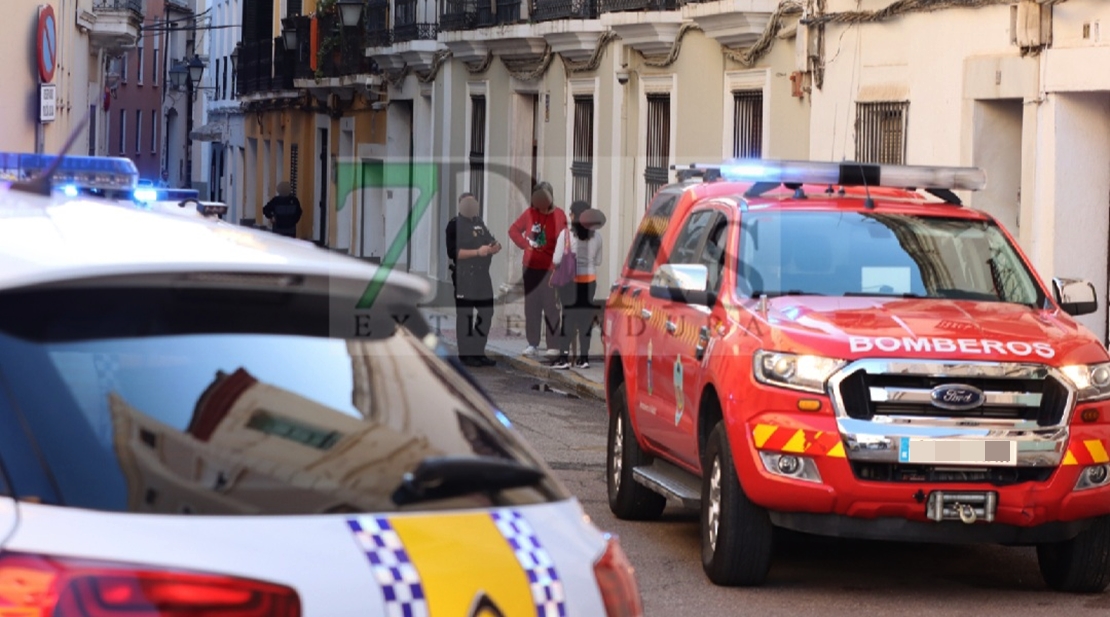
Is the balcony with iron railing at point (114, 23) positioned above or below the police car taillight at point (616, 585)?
above

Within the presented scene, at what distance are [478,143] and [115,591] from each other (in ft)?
95.3

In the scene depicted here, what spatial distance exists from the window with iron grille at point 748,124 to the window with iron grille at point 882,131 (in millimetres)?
2551

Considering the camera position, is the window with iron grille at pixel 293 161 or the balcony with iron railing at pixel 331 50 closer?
the balcony with iron railing at pixel 331 50

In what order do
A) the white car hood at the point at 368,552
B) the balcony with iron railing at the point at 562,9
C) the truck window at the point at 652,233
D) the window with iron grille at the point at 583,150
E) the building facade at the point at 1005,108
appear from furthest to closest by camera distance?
1. the window with iron grille at the point at 583,150
2. the balcony with iron railing at the point at 562,9
3. the building facade at the point at 1005,108
4. the truck window at the point at 652,233
5. the white car hood at the point at 368,552

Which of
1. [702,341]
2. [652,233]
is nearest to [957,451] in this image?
[702,341]

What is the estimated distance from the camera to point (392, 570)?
120 inches

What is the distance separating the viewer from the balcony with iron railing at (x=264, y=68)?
153 ft

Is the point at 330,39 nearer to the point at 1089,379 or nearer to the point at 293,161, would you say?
the point at 293,161

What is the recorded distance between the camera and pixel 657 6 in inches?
896

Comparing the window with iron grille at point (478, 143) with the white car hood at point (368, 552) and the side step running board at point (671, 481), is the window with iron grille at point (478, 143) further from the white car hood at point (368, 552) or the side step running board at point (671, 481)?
the white car hood at point (368, 552)

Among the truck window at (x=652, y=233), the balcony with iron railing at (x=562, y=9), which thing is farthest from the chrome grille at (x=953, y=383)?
the balcony with iron railing at (x=562, y=9)

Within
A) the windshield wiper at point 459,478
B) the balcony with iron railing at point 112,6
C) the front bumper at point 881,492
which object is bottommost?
the front bumper at point 881,492

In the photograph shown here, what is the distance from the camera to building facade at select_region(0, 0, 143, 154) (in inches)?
1033

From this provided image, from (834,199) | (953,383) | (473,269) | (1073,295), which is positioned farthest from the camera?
(473,269)
